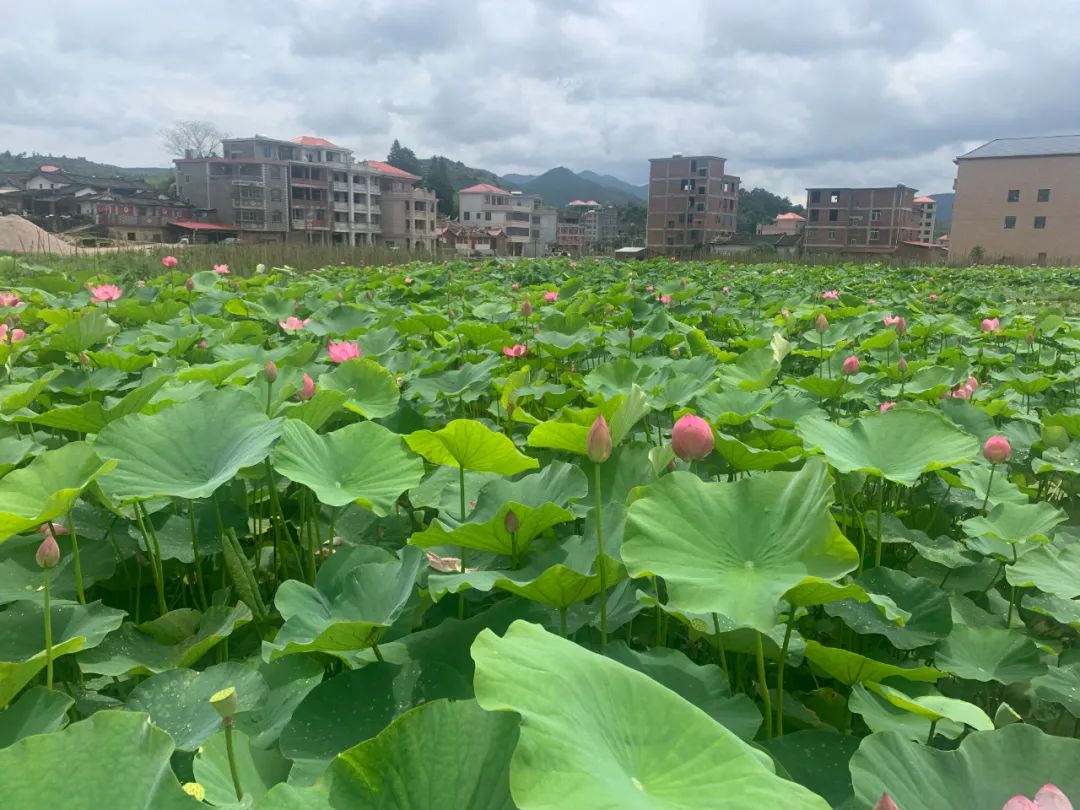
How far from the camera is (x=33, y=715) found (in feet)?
2.16

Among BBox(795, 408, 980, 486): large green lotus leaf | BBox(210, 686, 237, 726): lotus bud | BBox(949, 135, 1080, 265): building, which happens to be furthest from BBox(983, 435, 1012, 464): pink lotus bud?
BBox(949, 135, 1080, 265): building

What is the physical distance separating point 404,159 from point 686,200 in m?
29.9

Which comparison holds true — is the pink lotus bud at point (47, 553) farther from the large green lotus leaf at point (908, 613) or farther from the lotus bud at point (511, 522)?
the large green lotus leaf at point (908, 613)

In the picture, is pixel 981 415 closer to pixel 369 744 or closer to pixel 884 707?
pixel 884 707

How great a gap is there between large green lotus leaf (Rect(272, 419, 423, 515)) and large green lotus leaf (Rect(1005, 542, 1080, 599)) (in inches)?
31.4

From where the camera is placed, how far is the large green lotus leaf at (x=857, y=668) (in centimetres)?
77

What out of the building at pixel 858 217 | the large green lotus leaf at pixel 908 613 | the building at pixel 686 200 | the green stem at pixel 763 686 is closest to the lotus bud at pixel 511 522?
the green stem at pixel 763 686

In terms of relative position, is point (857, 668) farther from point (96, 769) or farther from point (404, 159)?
point (404, 159)

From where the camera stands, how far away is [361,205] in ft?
140

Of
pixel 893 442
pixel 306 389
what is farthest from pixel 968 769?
pixel 306 389

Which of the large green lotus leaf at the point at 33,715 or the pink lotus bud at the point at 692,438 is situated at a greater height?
the pink lotus bud at the point at 692,438

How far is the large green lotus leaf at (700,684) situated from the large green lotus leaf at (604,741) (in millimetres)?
249

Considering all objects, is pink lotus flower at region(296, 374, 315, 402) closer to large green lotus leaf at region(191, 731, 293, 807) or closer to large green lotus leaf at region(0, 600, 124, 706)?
large green lotus leaf at region(0, 600, 124, 706)

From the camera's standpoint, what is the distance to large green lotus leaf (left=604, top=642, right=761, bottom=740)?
2.30ft
